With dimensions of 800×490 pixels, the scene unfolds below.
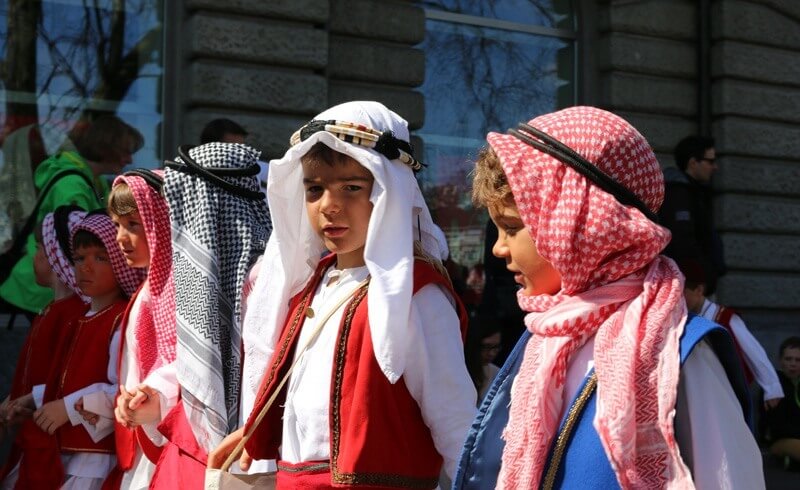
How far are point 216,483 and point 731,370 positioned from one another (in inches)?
59.1

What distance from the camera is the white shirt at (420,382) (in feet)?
9.38

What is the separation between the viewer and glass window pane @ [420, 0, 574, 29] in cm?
1047

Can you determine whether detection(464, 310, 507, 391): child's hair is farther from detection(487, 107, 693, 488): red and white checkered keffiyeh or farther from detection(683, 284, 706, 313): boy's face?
detection(487, 107, 693, 488): red and white checkered keffiyeh

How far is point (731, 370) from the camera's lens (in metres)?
2.08

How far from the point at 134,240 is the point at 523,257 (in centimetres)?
223

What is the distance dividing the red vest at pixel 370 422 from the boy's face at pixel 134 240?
1425 millimetres

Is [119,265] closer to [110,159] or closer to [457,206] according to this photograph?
[110,159]

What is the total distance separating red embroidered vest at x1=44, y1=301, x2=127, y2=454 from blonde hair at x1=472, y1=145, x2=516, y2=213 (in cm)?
242

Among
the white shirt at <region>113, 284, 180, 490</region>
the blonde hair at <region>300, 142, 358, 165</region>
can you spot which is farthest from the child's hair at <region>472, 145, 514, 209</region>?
the white shirt at <region>113, 284, 180, 490</region>

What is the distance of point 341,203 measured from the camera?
3076 mm

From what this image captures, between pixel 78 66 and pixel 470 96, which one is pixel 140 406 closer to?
pixel 78 66

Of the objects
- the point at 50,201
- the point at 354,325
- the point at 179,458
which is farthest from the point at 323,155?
the point at 50,201

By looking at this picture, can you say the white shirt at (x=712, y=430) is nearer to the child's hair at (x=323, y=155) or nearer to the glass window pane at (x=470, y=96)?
the child's hair at (x=323, y=155)

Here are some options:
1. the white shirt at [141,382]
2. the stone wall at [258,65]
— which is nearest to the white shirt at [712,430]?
the white shirt at [141,382]
